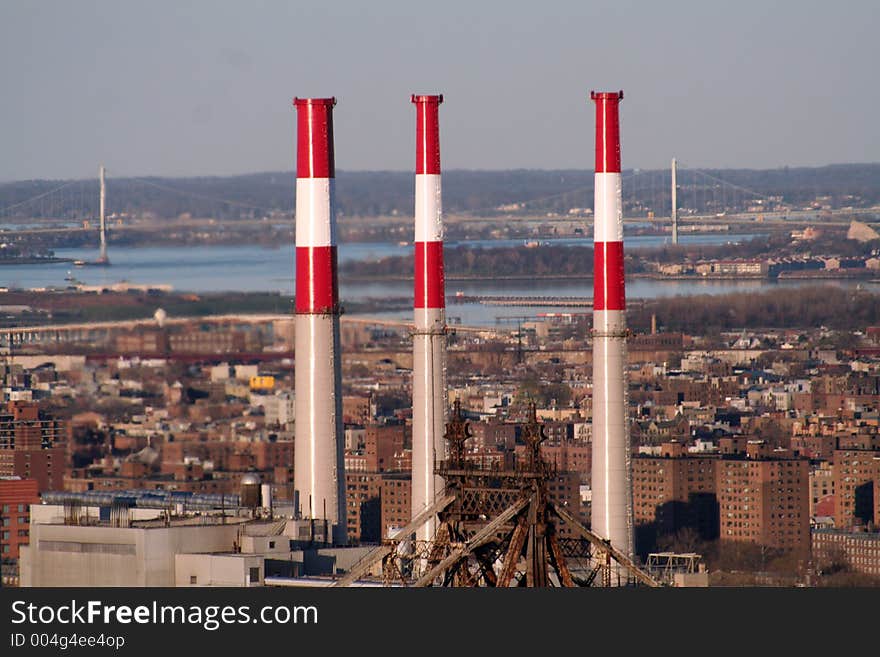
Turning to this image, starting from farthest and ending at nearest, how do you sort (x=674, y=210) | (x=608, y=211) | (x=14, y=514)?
(x=674, y=210)
(x=14, y=514)
(x=608, y=211)

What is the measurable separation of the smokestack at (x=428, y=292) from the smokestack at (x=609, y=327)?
97.7 inches

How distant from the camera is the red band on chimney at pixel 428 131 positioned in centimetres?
4538

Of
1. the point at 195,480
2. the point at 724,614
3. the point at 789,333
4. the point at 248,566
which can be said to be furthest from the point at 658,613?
the point at 789,333

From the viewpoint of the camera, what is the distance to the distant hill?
6575 centimetres

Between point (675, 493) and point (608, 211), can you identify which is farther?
point (675, 493)

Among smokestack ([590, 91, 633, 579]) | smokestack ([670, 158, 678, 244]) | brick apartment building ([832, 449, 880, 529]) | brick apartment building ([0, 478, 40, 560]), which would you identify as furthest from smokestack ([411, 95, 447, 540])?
smokestack ([670, 158, 678, 244])

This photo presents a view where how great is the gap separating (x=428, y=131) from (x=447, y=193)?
4824 cm

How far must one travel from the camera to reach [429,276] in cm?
4550

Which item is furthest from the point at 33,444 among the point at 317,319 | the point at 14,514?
the point at 317,319

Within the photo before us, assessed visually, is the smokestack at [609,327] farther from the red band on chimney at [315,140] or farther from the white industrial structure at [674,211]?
the white industrial structure at [674,211]

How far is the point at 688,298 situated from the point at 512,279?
20.8 feet

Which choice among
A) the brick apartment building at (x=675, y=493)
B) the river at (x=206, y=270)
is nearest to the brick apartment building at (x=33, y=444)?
the river at (x=206, y=270)

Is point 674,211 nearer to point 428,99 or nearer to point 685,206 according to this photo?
point 685,206

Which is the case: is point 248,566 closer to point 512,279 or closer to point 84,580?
point 84,580
